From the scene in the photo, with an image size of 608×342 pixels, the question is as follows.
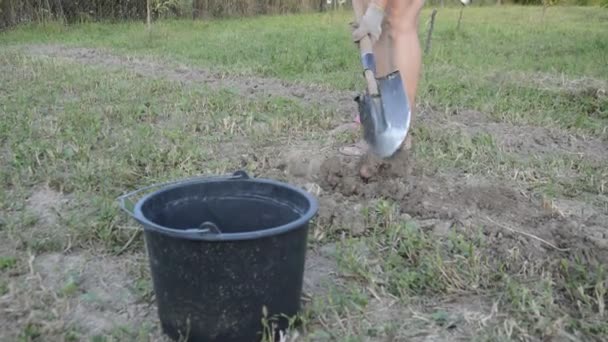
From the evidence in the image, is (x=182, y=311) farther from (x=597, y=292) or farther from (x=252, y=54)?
(x=252, y=54)

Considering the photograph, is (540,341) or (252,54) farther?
(252,54)

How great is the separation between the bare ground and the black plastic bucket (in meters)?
0.17

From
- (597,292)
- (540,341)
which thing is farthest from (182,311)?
(597,292)

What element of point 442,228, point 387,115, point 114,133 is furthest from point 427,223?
point 114,133

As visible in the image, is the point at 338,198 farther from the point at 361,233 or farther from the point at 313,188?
the point at 361,233

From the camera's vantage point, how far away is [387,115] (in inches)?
102

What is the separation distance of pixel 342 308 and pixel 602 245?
0.92m

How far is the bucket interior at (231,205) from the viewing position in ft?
5.85

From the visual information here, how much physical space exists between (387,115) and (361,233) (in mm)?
566

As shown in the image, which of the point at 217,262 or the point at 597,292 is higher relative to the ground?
the point at 217,262

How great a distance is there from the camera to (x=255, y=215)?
1.87m

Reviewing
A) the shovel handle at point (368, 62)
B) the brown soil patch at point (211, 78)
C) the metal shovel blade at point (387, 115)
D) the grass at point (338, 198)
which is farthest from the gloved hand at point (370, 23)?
the brown soil patch at point (211, 78)

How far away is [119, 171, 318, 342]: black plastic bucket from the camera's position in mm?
1500

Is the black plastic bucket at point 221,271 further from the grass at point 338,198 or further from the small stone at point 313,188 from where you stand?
the small stone at point 313,188
